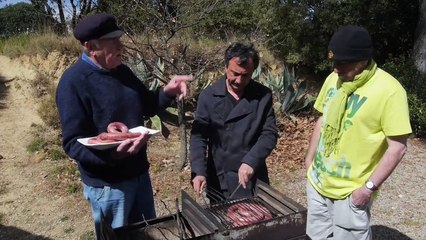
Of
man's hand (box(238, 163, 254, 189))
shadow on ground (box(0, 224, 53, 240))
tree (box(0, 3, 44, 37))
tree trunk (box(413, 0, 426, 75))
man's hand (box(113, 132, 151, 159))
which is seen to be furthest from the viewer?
tree (box(0, 3, 44, 37))

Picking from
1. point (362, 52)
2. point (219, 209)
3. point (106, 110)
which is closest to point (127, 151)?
point (106, 110)

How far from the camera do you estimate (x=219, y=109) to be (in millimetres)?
2971

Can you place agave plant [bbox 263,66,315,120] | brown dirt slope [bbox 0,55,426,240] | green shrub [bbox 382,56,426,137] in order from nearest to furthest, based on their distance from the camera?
brown dirt slope [bbox 0,55,426,240], green shrub [bbox 382,56,426,137], agave plant [bbox 263,66,315,120]

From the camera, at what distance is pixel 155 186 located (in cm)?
567

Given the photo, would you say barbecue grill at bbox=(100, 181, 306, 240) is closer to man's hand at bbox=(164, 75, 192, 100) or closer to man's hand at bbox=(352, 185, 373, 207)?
man's hand at bbox=(352, 185, 373, 207)

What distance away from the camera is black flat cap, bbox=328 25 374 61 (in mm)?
2426

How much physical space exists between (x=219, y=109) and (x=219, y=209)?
0.67 meters

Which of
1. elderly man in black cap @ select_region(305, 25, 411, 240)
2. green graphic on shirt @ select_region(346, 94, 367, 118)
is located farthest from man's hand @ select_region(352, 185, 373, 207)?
green graphic on shirt @ select_region(346, 94, 367, 118)

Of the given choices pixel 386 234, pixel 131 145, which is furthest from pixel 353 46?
pixel 386 234

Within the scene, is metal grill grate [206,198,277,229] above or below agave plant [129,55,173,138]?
below

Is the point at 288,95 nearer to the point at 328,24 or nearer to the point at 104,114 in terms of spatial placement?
the point at 328,24

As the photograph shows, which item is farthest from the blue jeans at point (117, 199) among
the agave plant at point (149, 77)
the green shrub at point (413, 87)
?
the green shrub at point (413, 87)

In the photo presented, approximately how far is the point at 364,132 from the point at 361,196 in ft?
1.21

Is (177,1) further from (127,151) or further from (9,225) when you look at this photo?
(127,151)
